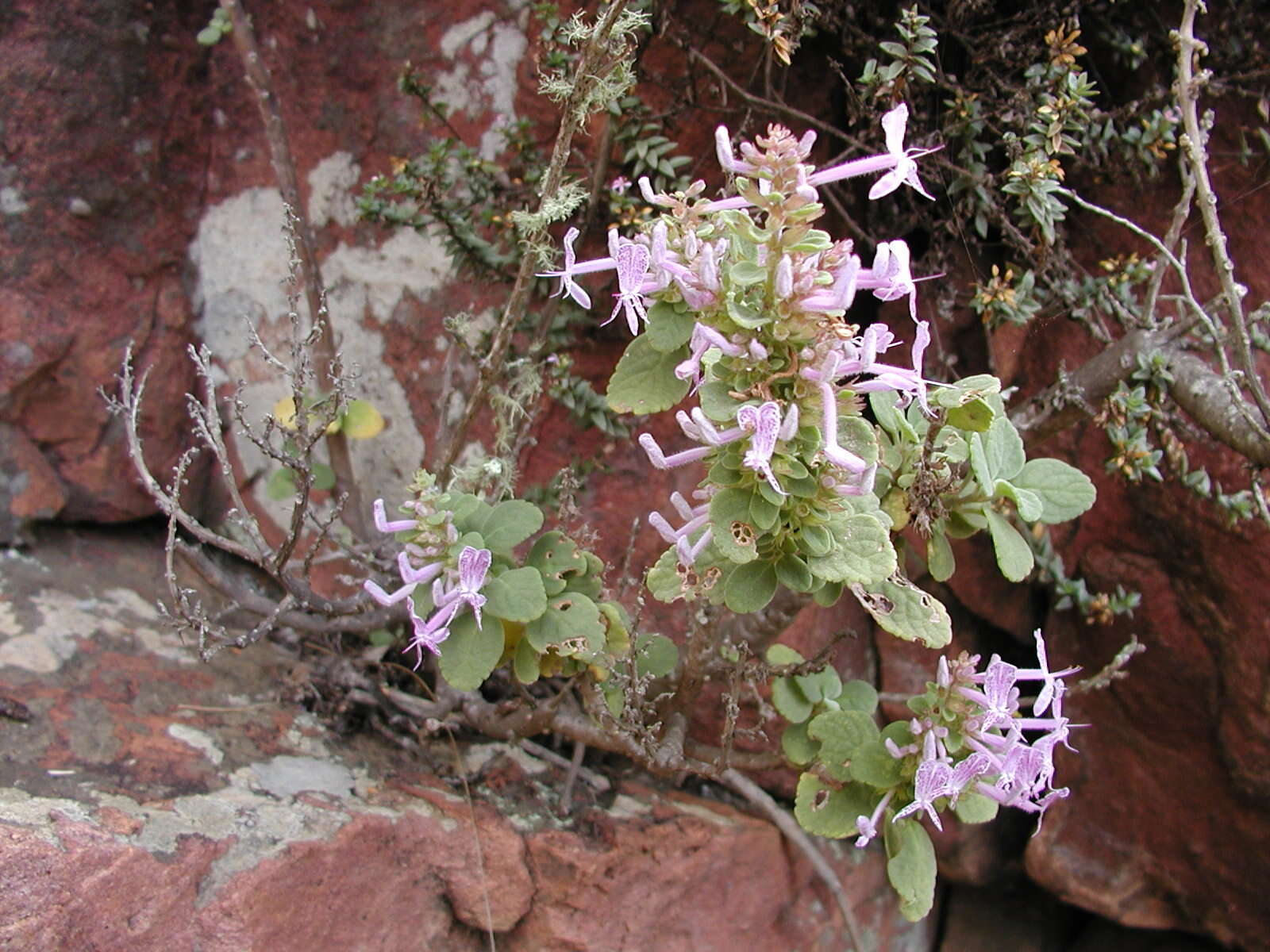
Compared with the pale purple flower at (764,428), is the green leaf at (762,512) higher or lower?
lower

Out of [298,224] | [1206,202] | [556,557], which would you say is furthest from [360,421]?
[1206,202]

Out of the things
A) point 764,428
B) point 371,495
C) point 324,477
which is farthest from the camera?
point 371,495

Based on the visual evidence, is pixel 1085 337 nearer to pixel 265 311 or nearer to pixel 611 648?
pixel 611 648

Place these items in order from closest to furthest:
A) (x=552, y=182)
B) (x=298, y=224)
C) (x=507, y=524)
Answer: (x=507, y=524), (x=552, y=182), (x=298, y=224)

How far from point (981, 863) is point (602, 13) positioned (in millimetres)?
2060

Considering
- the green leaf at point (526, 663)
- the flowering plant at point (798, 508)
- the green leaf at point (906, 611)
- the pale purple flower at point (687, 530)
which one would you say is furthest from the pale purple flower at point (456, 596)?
the green leaf at point (906, 611)

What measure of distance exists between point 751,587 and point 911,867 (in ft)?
1.83

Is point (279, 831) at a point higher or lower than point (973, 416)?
lower

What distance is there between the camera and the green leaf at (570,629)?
136 cm

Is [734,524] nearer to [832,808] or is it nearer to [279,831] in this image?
[832,808]

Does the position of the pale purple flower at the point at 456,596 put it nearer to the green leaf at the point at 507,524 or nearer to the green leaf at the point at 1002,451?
the green leaf at the point at 507,524

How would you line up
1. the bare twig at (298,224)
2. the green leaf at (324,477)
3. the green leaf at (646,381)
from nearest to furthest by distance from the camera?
the green leaf at (646,381) < the bare twig at (298,224) < the green leaf at (324,477)

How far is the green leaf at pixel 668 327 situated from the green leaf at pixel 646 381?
0.04 ft

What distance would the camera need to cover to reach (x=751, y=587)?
1162mm
